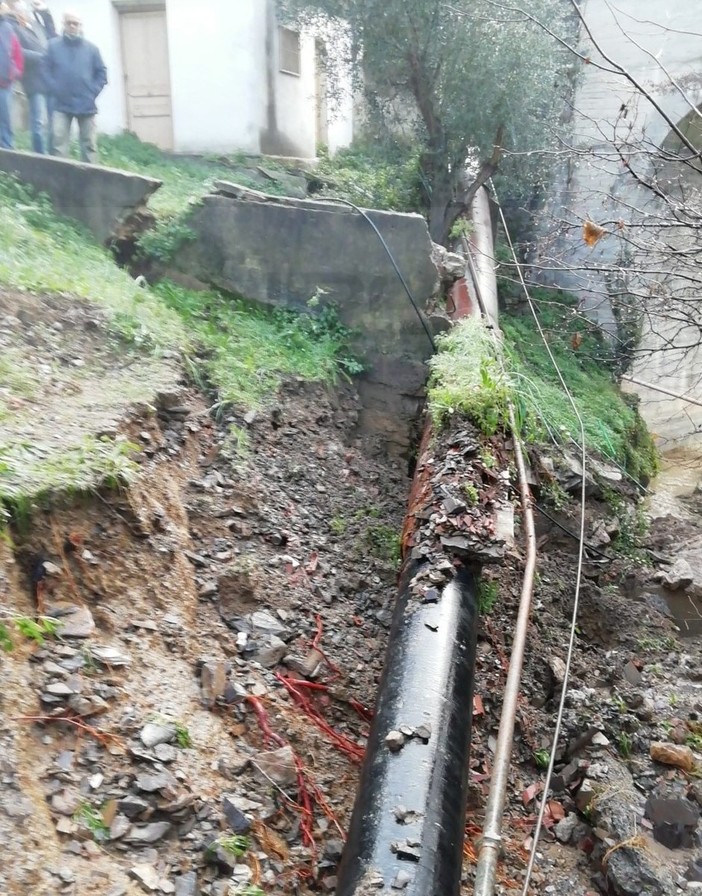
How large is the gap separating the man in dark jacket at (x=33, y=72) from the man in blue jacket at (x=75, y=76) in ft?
0.27

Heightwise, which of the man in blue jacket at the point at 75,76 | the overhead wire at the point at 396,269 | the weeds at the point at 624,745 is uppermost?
the man in blue jacket at the point at 75,76

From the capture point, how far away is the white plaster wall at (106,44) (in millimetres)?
10016

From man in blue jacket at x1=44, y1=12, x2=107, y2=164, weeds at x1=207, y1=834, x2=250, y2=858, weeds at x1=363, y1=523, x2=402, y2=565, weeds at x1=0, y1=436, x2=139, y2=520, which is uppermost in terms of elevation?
man in blue jacket at x1=44, y1=12, x2=107, y2=164

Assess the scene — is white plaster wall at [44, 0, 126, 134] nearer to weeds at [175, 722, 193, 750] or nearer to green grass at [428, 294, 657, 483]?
green grass at [428, 294, 657, 483]

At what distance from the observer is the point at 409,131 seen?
10.0 metres

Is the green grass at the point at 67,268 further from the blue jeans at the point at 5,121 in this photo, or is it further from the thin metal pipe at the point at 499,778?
the thin metal pipe at the point at 499,778

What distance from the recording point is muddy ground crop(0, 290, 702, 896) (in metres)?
2.47

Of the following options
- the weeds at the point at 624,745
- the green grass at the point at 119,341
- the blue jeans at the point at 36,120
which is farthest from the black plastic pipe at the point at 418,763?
the blue jeans at the point at 36,120

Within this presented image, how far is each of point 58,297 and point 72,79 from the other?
4058 mm

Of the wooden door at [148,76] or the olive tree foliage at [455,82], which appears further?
the wooden door at [148,76]

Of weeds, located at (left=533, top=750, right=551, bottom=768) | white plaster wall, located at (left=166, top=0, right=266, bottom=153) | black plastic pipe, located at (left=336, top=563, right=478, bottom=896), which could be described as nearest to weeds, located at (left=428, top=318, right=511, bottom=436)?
black plastic pipe, located at (left=336, top=563, right=478, bottom=896)

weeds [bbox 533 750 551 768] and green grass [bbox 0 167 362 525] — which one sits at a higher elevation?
green grass [bbox 0 167 362 525]

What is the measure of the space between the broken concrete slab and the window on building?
5731mm

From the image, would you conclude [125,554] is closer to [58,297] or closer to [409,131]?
[58,297]
